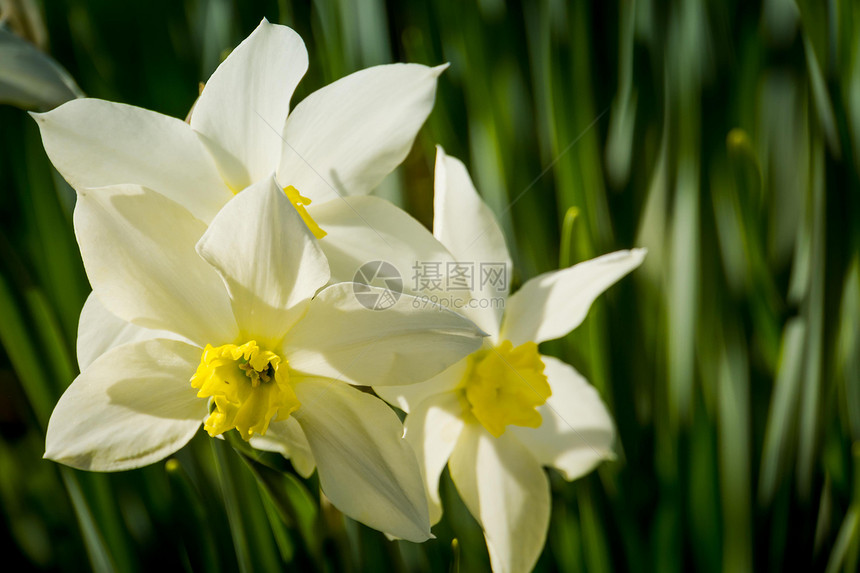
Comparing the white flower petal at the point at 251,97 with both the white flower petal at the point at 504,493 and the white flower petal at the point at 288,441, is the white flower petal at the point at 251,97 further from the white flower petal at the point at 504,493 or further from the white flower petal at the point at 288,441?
the white flower petal at the point at 504,493

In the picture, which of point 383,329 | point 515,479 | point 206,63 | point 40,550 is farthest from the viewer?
point 40,550

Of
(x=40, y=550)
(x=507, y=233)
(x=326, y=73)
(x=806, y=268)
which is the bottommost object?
(x=40, y=550)

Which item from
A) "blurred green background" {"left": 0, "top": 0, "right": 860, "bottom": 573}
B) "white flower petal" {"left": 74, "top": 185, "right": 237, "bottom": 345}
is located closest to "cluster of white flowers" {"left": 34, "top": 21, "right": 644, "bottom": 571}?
"white flower petal" {"left": 74, "top": 185, "right": 237, "bottom": 345}

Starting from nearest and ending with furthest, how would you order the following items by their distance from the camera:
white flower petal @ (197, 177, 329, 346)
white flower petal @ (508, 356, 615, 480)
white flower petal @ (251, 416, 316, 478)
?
white flower petal @ (197, 177, 329, 346) → white flower petal @ (251, 416, 316, 478) → white flower petal @ (508, 356, 615, 480)

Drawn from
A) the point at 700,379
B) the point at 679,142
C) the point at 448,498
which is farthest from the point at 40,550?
the point at 679,142

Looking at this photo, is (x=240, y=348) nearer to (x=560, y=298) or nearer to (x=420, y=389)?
(x=420, y=389)

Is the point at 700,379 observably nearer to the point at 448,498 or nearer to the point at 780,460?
the point at 780,460

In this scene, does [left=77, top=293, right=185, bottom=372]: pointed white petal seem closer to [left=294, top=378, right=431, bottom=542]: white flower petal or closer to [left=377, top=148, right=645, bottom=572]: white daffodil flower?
[left=294, top=378, right=431, bottom=542]: white flower petal
